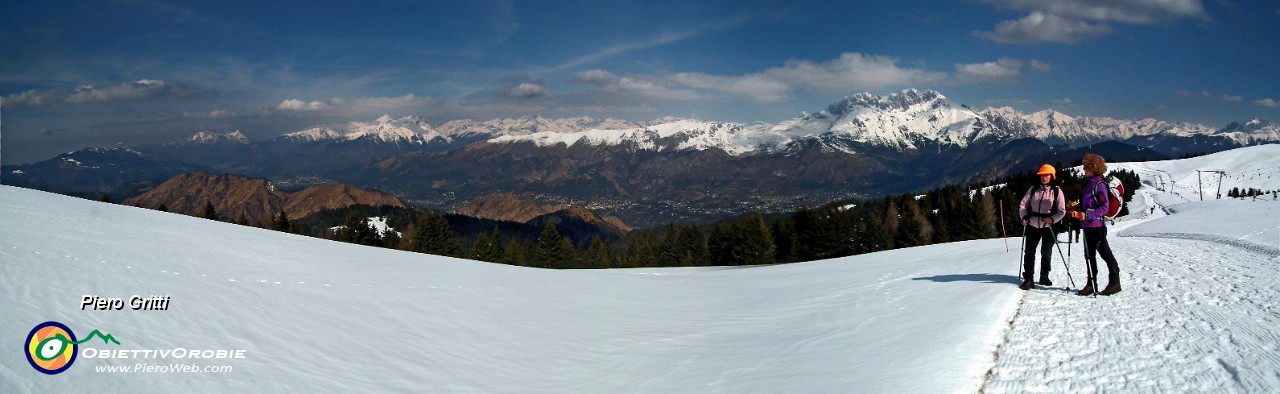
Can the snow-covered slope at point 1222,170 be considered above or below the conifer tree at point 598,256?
above

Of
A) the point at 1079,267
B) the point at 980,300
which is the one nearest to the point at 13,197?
the point at 980,300

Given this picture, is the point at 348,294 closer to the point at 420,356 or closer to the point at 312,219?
the point at 420,356

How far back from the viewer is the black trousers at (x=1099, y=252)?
1018cm

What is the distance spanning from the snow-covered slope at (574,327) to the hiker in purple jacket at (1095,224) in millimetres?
407

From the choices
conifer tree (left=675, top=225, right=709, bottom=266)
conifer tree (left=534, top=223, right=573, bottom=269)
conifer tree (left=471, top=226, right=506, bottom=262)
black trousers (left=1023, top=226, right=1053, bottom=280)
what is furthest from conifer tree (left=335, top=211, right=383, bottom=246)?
black trousers (left=1023, top=226, right=1053, bottom=280)

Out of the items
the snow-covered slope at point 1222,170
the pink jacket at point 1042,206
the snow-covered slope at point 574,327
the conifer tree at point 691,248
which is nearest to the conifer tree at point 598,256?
the conifer tree at point 691,248

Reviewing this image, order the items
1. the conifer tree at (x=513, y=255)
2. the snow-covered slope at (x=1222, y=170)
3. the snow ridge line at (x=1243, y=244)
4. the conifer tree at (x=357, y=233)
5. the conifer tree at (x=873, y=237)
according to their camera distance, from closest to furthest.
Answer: the snow ridge line at (x=1243, y=244) → the conifer tree at (x=873, y=237) → the conifer tree at (x=357, y=233) → the conifer tree at (x=513, y=255) → the snow-covered slope at (x=1222, y=170)

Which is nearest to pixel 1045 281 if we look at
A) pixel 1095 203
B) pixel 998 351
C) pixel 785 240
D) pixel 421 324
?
pixel 1095 203

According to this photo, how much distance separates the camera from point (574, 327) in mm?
10938

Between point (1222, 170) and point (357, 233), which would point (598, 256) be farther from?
point (1222, 170)

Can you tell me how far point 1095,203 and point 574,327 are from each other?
9.48 metres

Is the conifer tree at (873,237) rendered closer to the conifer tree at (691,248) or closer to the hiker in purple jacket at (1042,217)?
the conifer tree at (691,248)

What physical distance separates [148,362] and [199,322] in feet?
4.07

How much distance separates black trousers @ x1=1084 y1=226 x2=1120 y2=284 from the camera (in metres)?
10.2
